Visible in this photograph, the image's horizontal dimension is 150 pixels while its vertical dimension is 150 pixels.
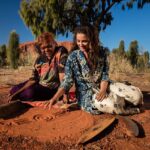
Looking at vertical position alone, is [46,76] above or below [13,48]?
below

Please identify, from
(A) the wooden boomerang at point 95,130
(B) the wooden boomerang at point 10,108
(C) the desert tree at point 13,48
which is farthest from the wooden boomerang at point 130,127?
(C) the desert tree at point 13,48

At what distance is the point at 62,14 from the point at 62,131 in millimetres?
11464

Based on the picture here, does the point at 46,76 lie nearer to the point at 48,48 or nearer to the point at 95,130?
the point at 48,48

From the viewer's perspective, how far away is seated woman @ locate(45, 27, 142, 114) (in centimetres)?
436

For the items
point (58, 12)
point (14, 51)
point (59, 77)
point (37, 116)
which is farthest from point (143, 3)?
point (14, 51)

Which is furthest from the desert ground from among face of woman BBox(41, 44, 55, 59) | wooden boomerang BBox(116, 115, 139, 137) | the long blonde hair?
face of woman BBox(41, 44, 55, 59)

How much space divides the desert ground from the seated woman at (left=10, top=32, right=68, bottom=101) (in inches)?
30.4

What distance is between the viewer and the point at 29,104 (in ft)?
15.7

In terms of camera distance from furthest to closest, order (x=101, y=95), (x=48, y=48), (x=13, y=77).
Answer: (x=13, y=77)
(x=48, y=48)
(x=101, y=95)

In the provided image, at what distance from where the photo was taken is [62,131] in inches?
147

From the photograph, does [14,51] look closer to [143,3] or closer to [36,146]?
[143,3]

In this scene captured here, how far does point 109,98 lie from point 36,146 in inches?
49.5

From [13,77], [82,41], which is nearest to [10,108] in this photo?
[82,41]

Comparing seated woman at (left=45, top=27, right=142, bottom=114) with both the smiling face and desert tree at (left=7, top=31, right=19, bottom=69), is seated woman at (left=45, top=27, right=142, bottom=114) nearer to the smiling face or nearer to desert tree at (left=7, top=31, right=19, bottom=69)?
the smiling face
